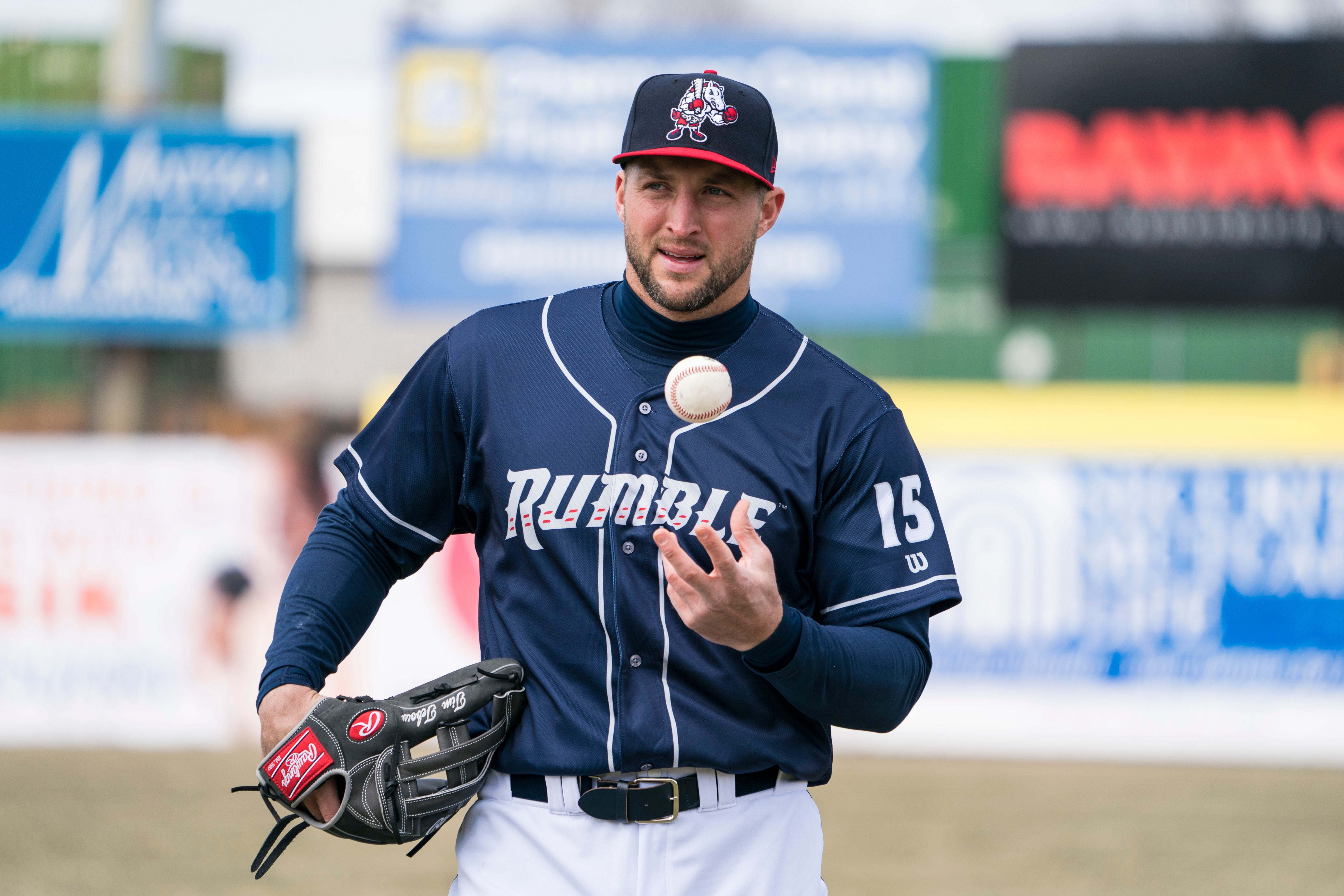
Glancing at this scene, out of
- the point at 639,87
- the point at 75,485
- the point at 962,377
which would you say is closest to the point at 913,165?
the point at 962,377

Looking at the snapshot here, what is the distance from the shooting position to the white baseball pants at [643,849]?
2.35 m

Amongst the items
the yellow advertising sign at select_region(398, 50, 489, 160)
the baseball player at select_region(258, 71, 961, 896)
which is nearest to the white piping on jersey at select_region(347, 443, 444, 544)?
the baseball player at select_region(258, 71, 961, 896)

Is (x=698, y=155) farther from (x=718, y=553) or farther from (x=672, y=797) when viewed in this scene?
(x=672, y=797)

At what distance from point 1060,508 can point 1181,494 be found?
2.46ft

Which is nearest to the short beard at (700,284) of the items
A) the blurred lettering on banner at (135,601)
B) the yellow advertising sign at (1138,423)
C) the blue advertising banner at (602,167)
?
the yellow advertising sign at (1138,423)

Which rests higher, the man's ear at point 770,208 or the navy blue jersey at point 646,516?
the man's ear at point 770,208

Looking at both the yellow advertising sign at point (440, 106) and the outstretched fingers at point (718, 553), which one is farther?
the yellow advertising sign at point (440, 106)

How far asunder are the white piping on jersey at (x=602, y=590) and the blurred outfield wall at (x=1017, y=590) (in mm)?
6331

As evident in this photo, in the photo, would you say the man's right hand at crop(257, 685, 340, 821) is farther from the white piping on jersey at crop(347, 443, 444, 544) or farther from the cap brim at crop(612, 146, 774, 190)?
the cap brim at crop(612, 146, 774, 190)

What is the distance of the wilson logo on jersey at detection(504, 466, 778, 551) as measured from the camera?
238cm

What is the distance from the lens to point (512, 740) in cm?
243

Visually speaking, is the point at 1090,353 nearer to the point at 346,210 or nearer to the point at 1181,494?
the point at 1181,494

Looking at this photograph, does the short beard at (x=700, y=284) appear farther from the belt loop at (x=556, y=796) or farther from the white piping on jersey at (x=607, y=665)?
the belt loop at (x=556, y=796)

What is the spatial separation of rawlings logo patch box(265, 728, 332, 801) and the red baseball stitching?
78 centimetres
